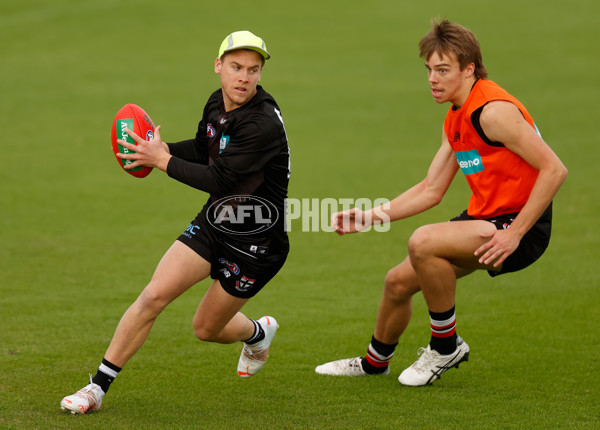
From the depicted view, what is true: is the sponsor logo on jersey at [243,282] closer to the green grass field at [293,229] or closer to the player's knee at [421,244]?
the green grass field at [293,229]

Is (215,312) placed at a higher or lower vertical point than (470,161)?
lower

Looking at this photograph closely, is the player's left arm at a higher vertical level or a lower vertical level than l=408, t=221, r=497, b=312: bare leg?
higher

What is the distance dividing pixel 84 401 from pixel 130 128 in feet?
5.69

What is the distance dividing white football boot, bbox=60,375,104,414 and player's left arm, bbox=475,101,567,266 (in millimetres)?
2502

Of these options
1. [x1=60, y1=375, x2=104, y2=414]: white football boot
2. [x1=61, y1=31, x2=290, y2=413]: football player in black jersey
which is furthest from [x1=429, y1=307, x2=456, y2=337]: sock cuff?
[x1=60, y1=375, x2=104, y2=414]: white football boot

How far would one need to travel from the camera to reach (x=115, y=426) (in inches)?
194

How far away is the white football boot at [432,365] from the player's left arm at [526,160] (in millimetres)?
921

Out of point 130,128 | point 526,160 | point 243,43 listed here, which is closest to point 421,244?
point 526,160

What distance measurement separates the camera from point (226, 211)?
5449 millimetres

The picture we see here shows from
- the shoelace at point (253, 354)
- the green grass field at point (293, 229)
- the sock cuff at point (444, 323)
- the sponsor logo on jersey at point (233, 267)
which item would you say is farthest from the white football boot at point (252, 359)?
the sock cuff at point (444, 323)

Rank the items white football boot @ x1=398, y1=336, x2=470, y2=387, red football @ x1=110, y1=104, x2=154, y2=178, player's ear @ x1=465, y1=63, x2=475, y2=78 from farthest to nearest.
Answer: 1. white football boot @ x1=398, y1=336, x2=470, y2=387
2. player's ear @ x1=465, y1=63, x2=475, y2=78
3. red football @ x1=110, y1=104, x2=154, y2=178

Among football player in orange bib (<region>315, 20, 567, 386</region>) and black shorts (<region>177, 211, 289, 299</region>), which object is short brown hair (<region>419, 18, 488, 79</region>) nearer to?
football player in orange bib (<region>315, 20, 567, 386</region>)

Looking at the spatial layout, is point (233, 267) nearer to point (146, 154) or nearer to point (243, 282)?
point (243, 282)

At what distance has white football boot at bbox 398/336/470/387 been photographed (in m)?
5.88
